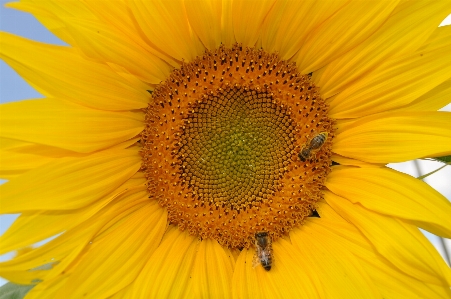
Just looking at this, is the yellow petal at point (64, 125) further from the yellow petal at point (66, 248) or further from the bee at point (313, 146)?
the bee at point (313, 146)

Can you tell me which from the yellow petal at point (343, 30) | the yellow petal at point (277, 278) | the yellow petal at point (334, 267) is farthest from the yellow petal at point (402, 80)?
the yellow petal at point (277, 278)

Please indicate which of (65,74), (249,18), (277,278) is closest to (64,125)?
(65,74)

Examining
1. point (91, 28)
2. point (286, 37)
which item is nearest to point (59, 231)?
point (91, 28)

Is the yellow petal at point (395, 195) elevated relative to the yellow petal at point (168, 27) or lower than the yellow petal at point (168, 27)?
lower

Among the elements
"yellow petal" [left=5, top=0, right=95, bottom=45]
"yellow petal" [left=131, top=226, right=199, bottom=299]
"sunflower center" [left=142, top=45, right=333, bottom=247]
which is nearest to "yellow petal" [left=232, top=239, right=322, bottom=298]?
"sunflower center" [left=142, top=45, right=333, bottom=247]

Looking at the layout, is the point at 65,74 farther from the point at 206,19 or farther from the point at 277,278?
the point at 277,278

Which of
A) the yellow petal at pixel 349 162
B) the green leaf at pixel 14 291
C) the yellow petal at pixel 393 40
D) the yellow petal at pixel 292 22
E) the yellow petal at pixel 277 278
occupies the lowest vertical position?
the yellow petal at pixel 277 278
